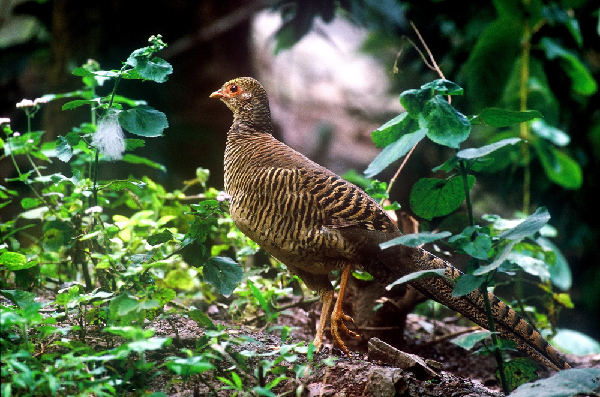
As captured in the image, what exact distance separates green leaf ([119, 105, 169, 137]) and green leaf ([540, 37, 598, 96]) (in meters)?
3.53

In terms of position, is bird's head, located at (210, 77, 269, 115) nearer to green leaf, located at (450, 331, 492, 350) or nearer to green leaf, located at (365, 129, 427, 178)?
green leaf, located at (365, 129, 427, 178)

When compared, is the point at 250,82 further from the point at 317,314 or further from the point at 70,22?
the point at 70,22

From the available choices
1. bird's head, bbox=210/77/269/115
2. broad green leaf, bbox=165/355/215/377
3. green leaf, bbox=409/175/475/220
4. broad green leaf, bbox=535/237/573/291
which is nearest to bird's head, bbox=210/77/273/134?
bird's head, bbox=210/77/269/115

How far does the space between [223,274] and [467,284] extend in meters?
1.14

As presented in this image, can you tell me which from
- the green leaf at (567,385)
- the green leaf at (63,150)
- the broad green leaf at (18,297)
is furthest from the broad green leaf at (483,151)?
the broad green leaf at (18,297)

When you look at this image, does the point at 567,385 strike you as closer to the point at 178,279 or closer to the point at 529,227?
the point at 529,227

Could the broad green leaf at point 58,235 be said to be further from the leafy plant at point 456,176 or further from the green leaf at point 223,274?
the leafy plant at point 456,176

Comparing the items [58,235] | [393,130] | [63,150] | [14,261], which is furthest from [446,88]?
[58,235]

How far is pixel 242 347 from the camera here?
8.15ft

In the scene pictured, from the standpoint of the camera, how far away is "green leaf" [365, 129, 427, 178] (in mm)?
2185

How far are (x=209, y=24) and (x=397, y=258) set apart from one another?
15.7 ft

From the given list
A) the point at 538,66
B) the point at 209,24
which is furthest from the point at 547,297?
the point at 209,24

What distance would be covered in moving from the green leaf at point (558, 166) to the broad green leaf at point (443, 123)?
118 inches

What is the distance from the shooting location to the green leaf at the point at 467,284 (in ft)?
6.75
